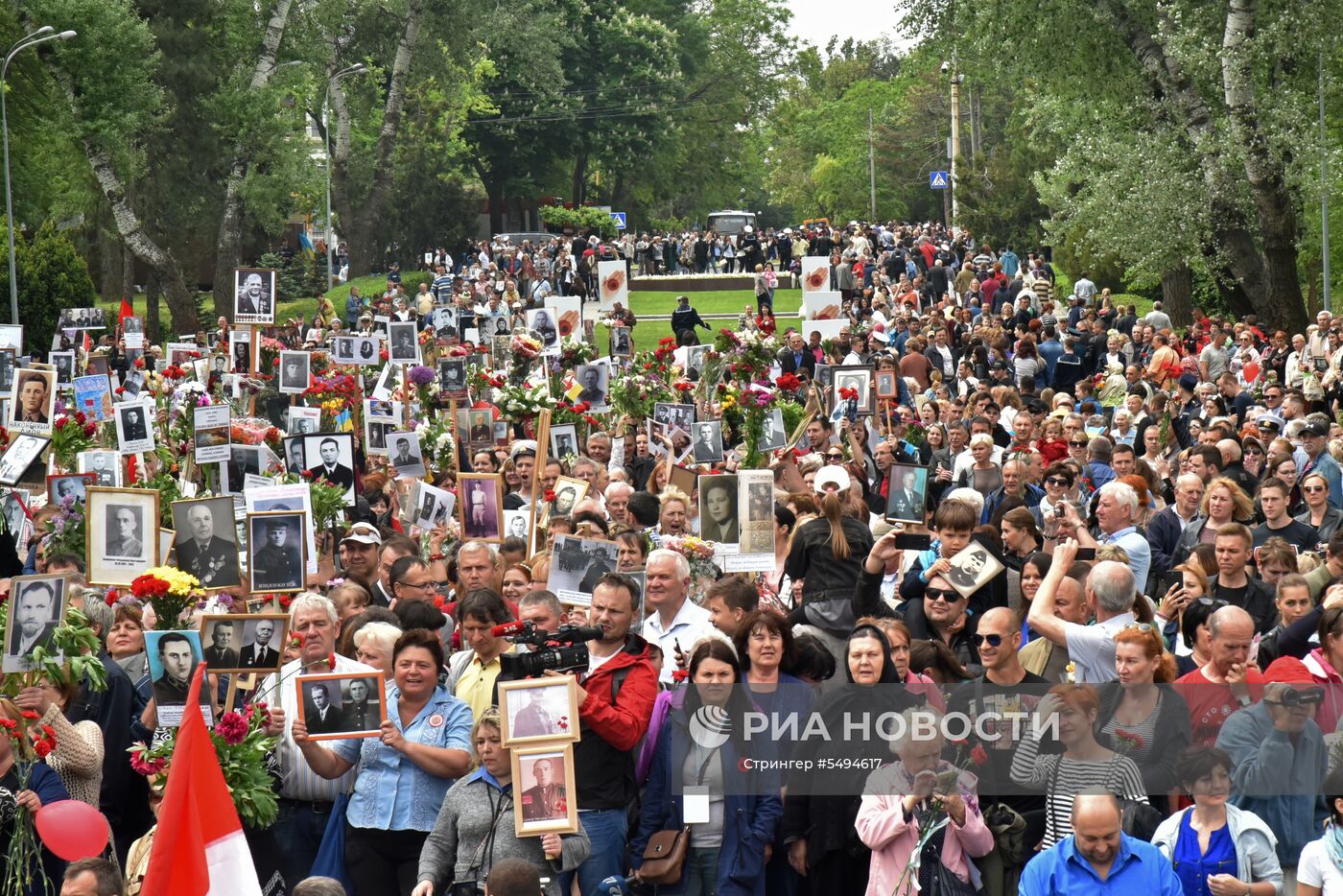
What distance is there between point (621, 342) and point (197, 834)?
65.1 feet

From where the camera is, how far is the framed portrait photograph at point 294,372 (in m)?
20.4

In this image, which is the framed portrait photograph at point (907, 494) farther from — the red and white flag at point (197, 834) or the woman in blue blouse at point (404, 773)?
the red and white flag at point (197, 834)

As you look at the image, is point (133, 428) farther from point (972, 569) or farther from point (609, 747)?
point (609, 747)

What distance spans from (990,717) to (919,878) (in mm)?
788

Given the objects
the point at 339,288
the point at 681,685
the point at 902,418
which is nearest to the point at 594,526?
the point at 681,685

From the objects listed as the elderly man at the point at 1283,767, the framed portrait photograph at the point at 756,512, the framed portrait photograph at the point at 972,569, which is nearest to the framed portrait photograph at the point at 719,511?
the framed portrait photograph at the point at 756,512

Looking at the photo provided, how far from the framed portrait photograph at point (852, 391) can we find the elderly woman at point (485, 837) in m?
10.7

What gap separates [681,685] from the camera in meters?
7.91

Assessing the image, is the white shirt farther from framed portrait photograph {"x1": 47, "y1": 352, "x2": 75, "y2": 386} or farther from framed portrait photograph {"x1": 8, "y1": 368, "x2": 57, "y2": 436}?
framed portrait photograph {"x1": 47, "y1": 352, "x2": 75, "y2": 386}

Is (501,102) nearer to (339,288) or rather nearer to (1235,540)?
(339,288)

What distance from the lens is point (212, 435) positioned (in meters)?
15.5

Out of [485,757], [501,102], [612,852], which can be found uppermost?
[501,102]

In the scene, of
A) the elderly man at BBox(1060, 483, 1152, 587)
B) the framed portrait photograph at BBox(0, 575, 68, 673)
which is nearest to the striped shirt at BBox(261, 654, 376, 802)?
the framed portrait photograph at BBox(0, 575, 68, 673)

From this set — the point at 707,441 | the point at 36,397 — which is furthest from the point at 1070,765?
the point at 36,397
